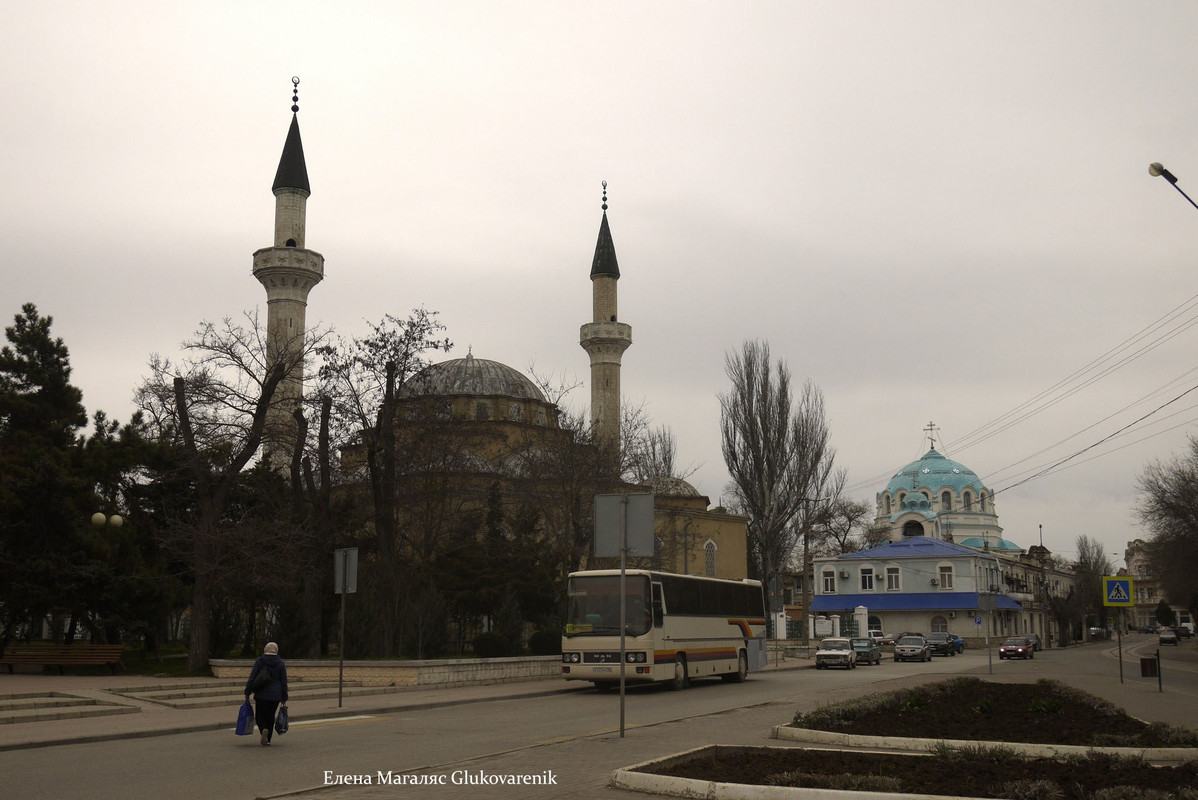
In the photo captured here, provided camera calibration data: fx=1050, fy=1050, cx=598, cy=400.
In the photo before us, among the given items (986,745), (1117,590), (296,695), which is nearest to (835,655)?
(1117,590)

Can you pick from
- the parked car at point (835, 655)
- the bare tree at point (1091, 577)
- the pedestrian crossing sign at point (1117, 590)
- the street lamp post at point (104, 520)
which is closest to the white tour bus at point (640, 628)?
the pedestrian crossing sign at point (1117, 590)

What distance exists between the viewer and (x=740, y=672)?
2869cm

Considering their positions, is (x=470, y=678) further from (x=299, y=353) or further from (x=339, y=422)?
(x=299, y=353)

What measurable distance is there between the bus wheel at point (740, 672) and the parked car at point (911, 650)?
17.6 metres

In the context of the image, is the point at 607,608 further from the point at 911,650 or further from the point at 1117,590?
the point at 911,650

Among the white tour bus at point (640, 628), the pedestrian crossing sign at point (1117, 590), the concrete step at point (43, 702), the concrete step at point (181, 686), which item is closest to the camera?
the concrete step at point (43, 702)

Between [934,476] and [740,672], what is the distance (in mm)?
81948

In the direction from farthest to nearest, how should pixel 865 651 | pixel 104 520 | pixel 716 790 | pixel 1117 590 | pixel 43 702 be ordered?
pixel 865 651 < pixel 104 520 < pixel 1117 590 < pixel 43 702 < pixel 716 790

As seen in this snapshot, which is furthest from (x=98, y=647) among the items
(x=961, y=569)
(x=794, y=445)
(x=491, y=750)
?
(x=961, y=569)

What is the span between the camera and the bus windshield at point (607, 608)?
23.2 metres

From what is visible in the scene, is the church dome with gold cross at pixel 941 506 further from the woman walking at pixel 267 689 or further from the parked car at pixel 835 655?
the woman walking at pixel 267 689

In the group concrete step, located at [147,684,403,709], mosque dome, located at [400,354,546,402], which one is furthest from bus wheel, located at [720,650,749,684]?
mosque dome, located at [400,354,546,402]

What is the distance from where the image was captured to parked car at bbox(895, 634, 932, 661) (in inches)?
1753

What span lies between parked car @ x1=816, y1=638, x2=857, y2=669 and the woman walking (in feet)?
89.8
